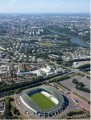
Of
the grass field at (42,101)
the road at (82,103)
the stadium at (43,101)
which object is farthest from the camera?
the road at (82,103)

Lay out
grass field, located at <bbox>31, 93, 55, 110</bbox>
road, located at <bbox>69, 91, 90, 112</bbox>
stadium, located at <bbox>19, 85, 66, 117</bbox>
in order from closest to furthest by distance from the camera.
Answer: stadium, located at <bbox>19, 85, 66, 117</bbox>, grass field, located at <bbox>31, 93, 55, 110</bbox>, road, located at <bbox>69, 91, 90, 112</bbox>

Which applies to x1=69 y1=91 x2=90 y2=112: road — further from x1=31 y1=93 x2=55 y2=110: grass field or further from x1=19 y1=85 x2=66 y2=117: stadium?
x1=31 y1=93 x2=55 y2=110: grass field

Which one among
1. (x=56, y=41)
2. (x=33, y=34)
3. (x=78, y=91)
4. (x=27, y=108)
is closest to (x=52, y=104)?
(x=27, y=108)

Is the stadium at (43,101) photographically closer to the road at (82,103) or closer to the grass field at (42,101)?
the grass field at (42,101)

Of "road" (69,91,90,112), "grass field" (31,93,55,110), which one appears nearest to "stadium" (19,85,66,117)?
"grass field" (31,93,55,110)

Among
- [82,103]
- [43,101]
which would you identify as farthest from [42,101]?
[82,103]

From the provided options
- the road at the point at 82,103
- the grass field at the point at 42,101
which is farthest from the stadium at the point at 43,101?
the road at the point at 82,103

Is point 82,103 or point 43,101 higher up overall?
point 43,101

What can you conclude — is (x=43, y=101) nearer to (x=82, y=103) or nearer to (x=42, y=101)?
(x=42, y=101)
